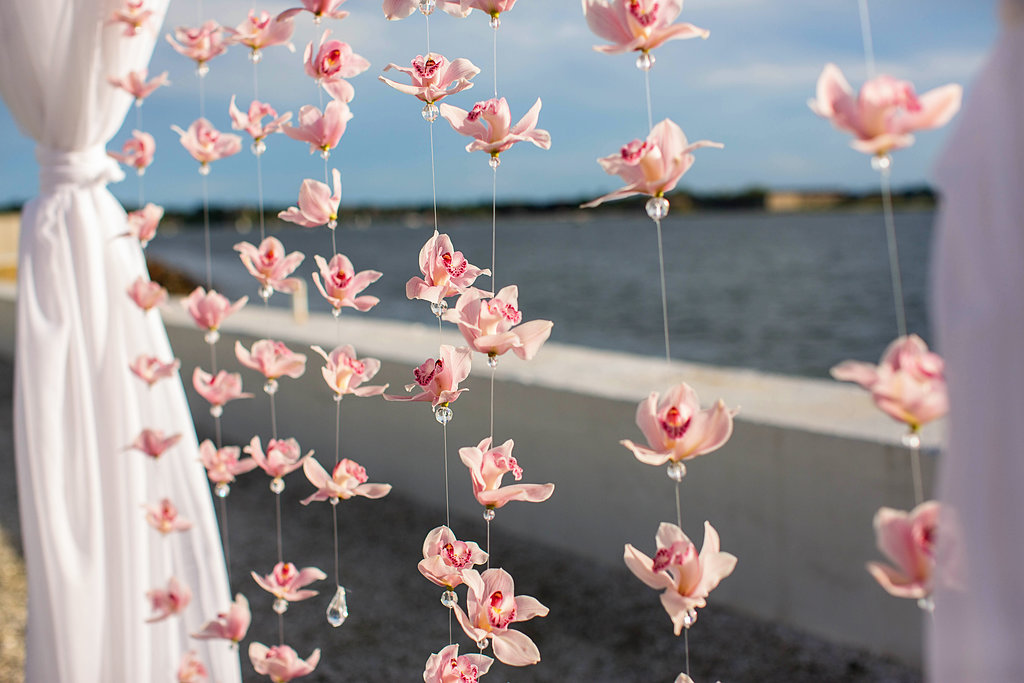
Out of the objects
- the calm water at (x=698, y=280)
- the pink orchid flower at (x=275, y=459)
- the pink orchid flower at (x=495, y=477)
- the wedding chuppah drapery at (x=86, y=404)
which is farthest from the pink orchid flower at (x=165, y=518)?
the calm water at (x=698, y=280)

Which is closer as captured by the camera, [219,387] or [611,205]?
[611,205]

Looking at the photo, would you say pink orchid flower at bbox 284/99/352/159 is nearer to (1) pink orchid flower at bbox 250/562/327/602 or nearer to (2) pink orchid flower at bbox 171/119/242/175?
(2) pink orchid flower at bbox 171/119/242/175

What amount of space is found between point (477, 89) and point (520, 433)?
1924mm

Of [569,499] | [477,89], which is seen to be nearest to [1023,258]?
[477,89]

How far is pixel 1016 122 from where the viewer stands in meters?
0.52

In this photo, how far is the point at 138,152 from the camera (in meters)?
1.66

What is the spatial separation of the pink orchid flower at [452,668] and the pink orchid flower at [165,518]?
80cm

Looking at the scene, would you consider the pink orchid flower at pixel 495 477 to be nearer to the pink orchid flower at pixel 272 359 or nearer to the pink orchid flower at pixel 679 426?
the pink orchid flower at pixel 679 426

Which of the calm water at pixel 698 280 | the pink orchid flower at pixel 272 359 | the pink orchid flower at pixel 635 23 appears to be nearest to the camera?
the pink orchid flower at pixel 635 23

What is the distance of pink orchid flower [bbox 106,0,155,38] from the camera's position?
1.47 m

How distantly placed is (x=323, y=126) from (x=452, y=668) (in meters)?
0.74

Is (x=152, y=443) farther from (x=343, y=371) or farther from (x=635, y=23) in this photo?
(x=635, y=23)

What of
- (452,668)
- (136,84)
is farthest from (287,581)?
(136,84)

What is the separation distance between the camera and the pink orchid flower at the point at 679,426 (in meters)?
0.75
